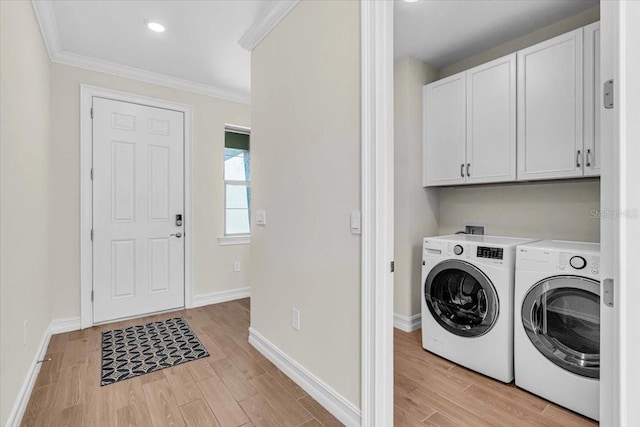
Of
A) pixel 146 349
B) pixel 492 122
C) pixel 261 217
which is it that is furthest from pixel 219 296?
pixel 492 122

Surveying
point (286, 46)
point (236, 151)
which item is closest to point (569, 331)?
point (286, 46)

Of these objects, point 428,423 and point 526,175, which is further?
point 526,175

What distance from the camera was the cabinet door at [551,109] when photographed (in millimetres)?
2139

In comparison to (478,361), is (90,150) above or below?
above

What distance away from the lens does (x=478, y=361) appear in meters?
2.23

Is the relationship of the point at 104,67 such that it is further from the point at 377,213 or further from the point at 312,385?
the point at 312,385

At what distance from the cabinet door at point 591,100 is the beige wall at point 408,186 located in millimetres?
1278

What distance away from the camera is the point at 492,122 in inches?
102

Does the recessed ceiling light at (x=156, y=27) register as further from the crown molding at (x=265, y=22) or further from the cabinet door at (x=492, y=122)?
the cabinet door at (x=492, y=122)

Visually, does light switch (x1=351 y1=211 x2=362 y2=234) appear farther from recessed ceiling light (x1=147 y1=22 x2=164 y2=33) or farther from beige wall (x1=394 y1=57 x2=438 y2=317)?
recessed ceiling light (x1=147 y1=22 x2=164 y2=33)

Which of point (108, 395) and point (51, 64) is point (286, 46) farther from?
→ point (108, 395)

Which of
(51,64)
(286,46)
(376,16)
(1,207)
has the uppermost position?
(51,64)

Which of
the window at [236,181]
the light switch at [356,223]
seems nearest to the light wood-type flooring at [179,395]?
the light switch at [356,223]

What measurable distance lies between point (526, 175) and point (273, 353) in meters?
2.37
